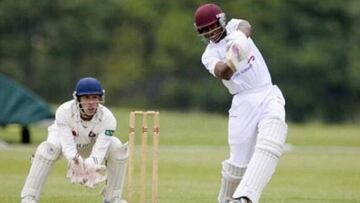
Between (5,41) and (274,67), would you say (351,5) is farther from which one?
(5,41)

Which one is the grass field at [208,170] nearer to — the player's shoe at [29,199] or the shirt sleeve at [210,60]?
the player's shoe at [29,199]

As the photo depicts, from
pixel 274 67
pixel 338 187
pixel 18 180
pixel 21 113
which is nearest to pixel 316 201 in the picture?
pixel 338 187

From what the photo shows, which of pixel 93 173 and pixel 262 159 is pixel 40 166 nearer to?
pixel 93 173

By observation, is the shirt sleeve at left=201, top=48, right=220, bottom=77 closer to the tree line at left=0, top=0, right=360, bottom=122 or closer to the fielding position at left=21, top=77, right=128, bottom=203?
the fielding position at left=21, top=77, right=128, bottom=203

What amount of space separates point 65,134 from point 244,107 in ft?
4.48

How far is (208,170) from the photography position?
1717 cm

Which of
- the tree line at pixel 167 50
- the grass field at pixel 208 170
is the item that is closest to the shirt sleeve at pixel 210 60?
the grass field at pixel 208 170

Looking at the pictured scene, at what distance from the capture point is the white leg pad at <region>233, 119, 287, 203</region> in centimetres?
925

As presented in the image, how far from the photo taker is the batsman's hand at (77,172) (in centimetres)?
947

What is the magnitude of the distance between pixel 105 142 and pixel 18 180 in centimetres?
481

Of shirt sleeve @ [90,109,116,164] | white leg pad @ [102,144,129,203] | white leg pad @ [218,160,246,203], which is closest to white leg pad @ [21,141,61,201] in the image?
A: shirt sleeve @ [90,109,116,164]

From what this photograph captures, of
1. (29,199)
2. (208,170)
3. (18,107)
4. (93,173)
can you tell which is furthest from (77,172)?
(18,107)

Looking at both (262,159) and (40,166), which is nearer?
(262,159)

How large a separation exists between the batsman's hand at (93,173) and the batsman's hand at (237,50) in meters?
1.26
